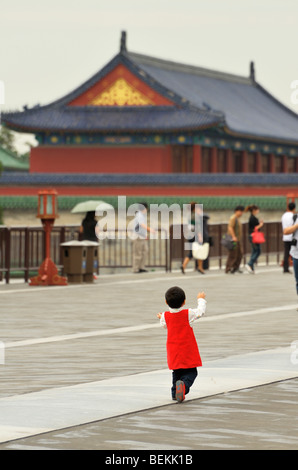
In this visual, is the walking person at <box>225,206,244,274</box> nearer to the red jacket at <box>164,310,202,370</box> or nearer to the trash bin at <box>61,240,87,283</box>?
the trash bin at <box>61,240,87,283</box>

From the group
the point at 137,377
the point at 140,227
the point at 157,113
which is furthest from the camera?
the point at 157,113

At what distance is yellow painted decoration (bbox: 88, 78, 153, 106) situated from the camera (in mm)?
59281

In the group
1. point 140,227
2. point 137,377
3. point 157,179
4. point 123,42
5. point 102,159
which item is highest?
point 123,42

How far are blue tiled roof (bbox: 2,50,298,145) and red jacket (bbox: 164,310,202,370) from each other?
4593cm

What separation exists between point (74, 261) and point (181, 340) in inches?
648

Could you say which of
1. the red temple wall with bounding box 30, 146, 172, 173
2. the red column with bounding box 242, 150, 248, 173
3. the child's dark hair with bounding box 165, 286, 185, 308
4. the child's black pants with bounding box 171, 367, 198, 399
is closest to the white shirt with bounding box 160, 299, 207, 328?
the child's dark hair with bounding box 165, 286, 185, 308

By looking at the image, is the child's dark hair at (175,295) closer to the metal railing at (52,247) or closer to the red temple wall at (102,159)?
the metal railing at (52,247)

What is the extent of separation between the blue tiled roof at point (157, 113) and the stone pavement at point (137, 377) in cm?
3632

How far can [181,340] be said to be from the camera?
10.2m

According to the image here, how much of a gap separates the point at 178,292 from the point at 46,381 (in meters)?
1.72

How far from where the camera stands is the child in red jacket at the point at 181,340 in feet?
33.0

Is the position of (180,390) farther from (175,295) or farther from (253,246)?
(253,246)

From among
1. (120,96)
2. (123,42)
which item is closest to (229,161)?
(120,96)
